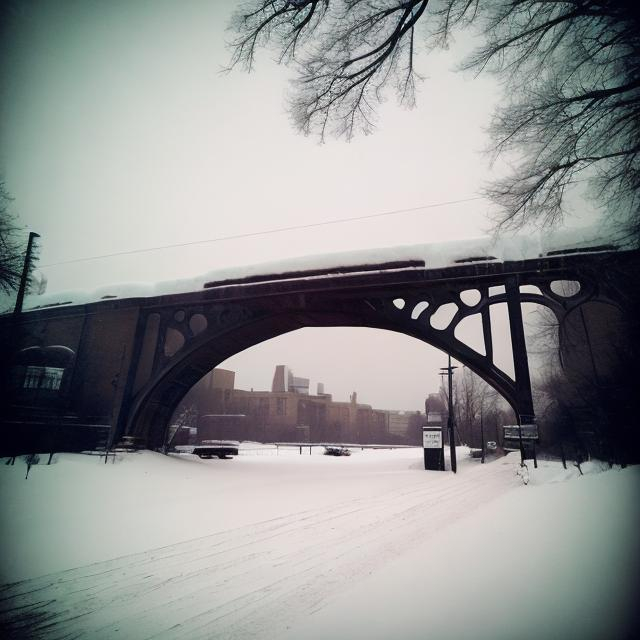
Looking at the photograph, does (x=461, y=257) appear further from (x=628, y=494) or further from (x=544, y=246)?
(x=628, y=494)

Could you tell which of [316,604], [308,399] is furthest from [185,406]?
[316,604]

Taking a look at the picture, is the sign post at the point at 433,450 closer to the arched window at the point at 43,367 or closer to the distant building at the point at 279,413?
the arched window at the point at 43,367

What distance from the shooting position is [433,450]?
15.8 m

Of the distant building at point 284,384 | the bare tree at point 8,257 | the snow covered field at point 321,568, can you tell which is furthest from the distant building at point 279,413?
the snow covered field at point 321,568

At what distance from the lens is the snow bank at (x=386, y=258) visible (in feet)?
29.0

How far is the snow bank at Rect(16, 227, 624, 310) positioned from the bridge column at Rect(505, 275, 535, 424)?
93 centimetres

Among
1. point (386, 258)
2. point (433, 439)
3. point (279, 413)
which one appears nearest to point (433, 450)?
point (433, 439)

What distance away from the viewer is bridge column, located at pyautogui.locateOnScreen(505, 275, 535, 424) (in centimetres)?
855

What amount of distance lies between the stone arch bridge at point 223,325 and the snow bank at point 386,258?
18 centimetres

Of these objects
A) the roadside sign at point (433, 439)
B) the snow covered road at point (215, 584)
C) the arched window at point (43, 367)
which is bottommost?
the snow covered road at point (215, 584)

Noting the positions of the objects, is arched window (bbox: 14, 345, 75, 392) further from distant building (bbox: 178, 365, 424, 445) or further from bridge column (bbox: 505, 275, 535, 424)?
distant building (bbox: 178, 365, 424, 445)

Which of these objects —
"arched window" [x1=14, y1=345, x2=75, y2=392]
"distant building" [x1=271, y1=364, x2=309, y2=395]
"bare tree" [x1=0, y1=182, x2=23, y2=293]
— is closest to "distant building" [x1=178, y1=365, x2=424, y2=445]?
"distant building" [x1=271, y1=364, x2=309, y2=395]

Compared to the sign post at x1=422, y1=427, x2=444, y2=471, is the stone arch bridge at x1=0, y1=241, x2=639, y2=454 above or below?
above

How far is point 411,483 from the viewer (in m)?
10.6
